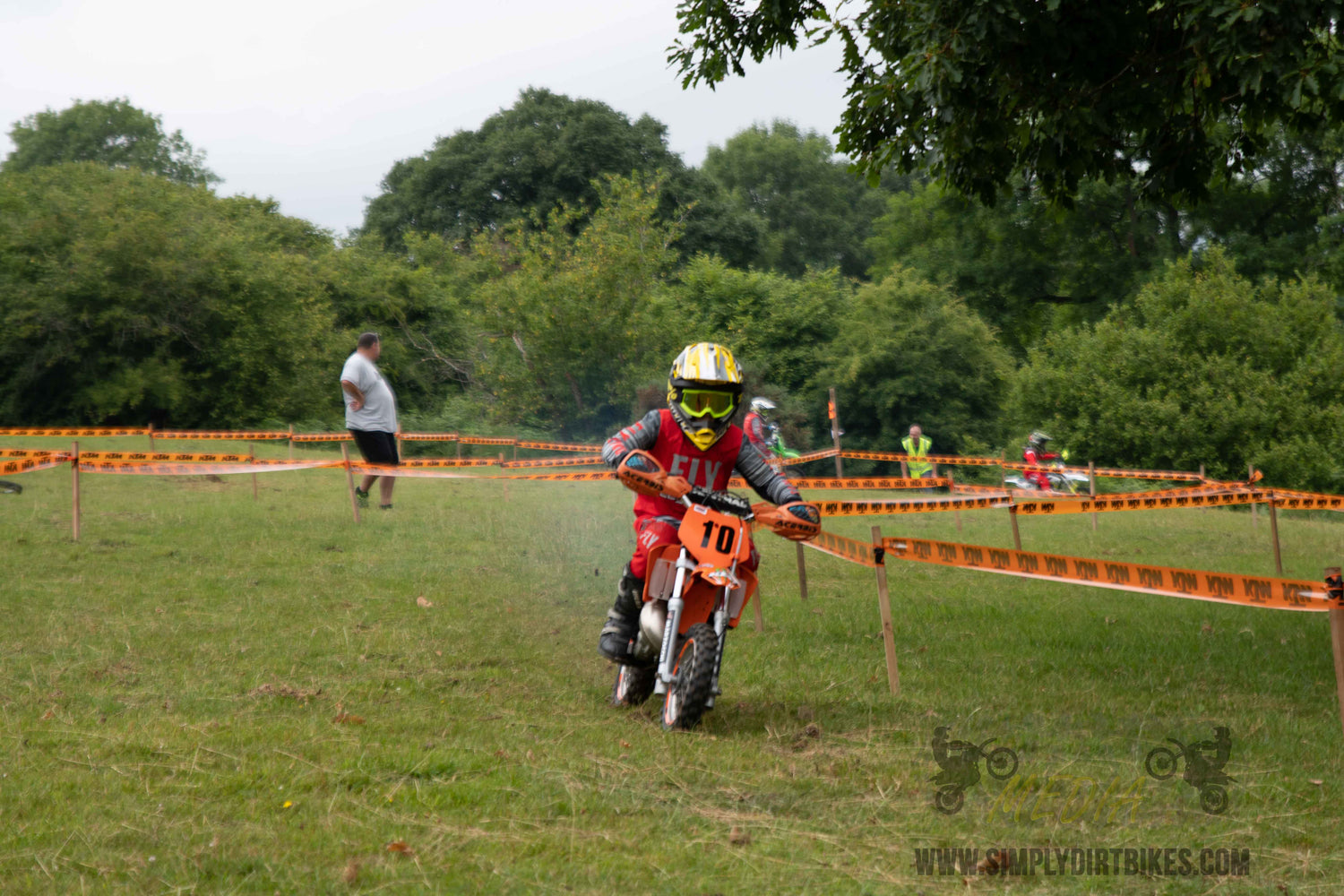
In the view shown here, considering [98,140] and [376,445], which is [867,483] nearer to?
[376,445]

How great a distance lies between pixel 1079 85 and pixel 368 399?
345 inches

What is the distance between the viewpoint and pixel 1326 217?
3816 centimetres

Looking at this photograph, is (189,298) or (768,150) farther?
(768,150)

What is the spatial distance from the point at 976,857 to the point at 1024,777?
107cm

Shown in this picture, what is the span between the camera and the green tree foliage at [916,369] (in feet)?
125

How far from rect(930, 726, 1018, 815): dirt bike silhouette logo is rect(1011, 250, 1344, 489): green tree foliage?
92.6 feet

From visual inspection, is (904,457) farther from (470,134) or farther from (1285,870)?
(470,134)

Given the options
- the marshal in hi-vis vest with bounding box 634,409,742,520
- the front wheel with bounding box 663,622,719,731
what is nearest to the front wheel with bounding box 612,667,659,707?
the front wheel with bounding box 663,622,719,731

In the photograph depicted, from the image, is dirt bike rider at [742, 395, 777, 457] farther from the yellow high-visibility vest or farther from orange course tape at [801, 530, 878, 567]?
orange course tape at [801, 530, 878, 567]

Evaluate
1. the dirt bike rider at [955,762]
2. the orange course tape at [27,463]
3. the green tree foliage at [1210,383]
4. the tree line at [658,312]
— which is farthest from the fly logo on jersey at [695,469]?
the green tree foliage at [1210,383]

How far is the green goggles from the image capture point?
20.0 feet

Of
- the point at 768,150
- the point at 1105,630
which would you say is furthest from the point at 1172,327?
the point at 768,150

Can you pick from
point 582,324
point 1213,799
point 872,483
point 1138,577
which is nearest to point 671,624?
point 1138,577

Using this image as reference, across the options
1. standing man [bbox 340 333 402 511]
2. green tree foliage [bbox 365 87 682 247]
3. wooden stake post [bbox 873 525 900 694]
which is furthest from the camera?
green tree foliage [bbox 365 87 682 247]
